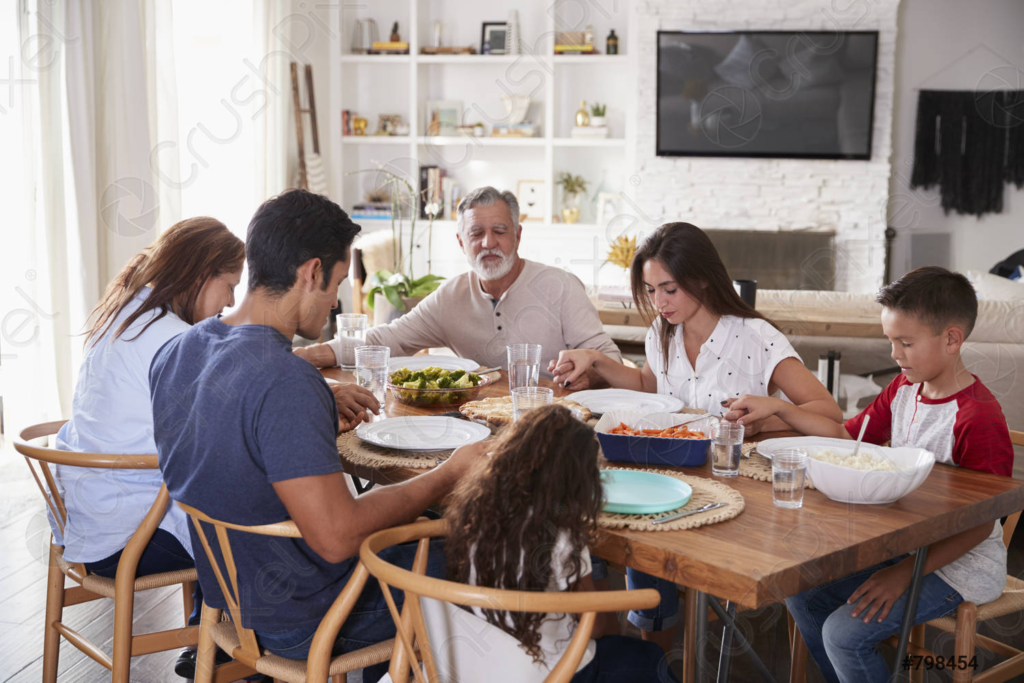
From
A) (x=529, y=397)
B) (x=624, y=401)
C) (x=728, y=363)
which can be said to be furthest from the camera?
(x=728, y=363)

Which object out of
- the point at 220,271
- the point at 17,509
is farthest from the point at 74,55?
the point at 220,271

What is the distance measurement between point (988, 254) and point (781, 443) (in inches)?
248

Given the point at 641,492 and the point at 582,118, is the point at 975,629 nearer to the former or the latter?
the point at 641,492

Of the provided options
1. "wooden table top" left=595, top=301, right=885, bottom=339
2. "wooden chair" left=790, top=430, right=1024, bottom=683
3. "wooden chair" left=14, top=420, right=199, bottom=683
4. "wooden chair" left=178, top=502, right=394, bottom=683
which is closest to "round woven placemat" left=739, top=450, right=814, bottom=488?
→ "wooden chair" left=790, top=430, right=1024, bottom=683

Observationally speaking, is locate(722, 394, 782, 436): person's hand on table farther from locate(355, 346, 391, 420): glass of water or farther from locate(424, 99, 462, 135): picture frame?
locate(424, 99, 462, 135): picture frame

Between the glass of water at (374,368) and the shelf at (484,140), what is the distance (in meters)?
5.08

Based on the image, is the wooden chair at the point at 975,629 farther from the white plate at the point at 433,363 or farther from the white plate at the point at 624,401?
the white plate at the point at 433,363

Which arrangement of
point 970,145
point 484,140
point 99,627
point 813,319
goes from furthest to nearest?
1. point 484,140
2. point 970,145
3. point 813,319
4. point 99,627

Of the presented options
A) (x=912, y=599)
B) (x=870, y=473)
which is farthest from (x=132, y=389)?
(x=912, y=599)

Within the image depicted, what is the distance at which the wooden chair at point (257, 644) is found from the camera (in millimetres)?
1347

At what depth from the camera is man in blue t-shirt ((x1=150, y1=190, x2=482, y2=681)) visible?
1272 mm

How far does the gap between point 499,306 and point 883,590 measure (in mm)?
1446

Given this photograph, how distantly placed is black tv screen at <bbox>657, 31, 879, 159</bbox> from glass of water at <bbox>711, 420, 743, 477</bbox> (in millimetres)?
5590

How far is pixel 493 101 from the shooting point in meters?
7.16
